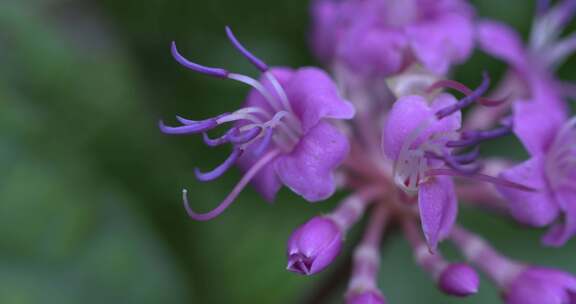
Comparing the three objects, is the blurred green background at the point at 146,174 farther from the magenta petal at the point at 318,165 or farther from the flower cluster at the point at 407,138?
the magenta petal at the point at 318,165

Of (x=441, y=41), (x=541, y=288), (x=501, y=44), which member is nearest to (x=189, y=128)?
(x=441, y=41)

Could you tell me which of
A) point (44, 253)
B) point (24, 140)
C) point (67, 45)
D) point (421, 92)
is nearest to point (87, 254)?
point (44, 253)

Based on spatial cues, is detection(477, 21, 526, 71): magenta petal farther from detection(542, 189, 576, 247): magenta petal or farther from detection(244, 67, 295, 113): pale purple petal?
detection(244, 67, 295, 113): pale purple petal

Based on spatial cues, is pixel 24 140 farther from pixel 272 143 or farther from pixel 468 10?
pixel 468 10

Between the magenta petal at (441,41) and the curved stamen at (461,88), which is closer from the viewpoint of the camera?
the curved stamen at (461,88)

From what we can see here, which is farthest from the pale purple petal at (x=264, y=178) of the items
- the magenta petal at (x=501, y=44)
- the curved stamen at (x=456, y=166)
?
the magenta petal at (x=501, y=44)

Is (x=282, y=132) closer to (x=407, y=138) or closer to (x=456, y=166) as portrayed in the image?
(x=407, y=138)

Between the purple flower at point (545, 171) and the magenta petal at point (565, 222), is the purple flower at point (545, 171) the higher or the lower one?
the higher one
